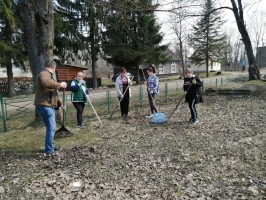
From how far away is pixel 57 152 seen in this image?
4.37m

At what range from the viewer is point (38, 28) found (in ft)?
20.1

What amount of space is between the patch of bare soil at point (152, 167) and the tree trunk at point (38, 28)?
119 inches

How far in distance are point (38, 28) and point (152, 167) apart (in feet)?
16.7

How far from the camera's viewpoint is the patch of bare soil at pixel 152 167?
3004 mm

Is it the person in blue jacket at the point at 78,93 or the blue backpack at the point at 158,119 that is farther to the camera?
the blue backpack at the point at 158,119

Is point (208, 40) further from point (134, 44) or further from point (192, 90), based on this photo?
point (192, 90)

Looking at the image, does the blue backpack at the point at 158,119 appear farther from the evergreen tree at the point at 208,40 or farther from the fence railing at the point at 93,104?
the evergreen tree at the point at 208,40

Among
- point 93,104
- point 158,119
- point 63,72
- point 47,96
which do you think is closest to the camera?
point 47,96

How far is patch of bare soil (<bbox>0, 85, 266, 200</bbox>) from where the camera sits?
300 cm

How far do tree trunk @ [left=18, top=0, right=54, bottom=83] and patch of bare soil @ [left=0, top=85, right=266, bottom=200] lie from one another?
3.01m

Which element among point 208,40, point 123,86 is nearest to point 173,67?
point 208,40

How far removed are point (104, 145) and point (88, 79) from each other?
19.2 meters

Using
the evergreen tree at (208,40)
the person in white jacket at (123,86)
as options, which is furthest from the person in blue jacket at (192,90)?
the evergreen tree at (208,40)

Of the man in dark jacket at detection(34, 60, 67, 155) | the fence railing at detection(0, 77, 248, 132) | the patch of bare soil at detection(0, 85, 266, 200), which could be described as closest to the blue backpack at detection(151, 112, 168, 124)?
the patch of bare soil at detection(0, 85, 266, 200)
